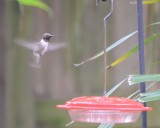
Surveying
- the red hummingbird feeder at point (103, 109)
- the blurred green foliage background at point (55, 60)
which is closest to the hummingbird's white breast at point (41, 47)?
the red hummingbird feeder at point (103, 109)

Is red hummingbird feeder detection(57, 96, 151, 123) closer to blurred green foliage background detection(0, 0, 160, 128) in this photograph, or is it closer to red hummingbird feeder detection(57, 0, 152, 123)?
red hummingbird feeder detection(57, 0, 152, 123)

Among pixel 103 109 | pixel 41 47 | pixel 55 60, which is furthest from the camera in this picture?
pixel 55 60

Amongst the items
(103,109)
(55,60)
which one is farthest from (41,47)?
(55,60)

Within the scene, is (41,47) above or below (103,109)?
above

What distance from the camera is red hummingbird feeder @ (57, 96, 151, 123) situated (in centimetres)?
104

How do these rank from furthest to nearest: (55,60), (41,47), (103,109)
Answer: (55,60)
(41,47)
(103,109)

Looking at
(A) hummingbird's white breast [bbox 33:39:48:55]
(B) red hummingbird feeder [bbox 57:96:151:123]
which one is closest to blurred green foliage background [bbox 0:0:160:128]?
(A) hummingbird's white breast [bbox 33:39:48:55]

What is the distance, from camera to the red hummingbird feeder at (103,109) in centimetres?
104

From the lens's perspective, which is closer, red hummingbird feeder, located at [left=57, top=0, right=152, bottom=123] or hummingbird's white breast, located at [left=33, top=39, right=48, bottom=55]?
red hummingbird feeder, located at [left=57, top=0, right=152, bottom=123]

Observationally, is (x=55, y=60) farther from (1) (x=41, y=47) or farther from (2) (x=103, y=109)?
(2) (x=103, y=109)

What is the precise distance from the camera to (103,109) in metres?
1.05

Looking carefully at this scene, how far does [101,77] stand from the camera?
231 centimetres

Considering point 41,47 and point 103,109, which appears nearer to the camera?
point 103,109

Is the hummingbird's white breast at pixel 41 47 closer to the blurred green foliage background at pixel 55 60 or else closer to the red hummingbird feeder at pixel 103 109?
the red hummingbird feeder at pixel 103 109
